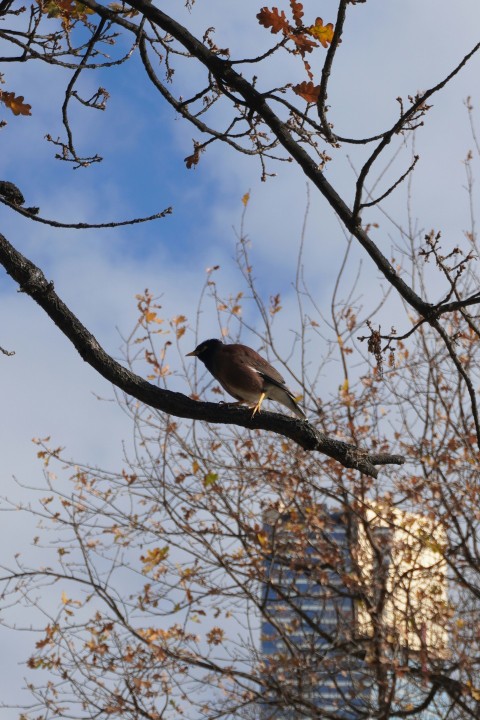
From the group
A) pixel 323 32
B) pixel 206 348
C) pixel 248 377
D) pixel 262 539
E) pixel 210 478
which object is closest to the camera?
pixel 323 32

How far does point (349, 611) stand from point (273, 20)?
7.09 meters

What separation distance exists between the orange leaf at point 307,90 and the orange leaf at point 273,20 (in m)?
0.22

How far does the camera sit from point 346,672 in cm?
776

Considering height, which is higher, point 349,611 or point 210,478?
point 210,478

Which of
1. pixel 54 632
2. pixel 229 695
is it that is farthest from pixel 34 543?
pixel 229 695

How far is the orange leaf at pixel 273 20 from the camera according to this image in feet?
9.48

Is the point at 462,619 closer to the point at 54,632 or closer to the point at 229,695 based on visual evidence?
the point at 229,695

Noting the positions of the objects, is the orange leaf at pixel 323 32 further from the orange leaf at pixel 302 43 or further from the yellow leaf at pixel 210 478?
the yellow leaf at pixel 210 478

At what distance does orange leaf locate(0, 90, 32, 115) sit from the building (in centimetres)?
505

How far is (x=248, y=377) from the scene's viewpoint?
488 cm

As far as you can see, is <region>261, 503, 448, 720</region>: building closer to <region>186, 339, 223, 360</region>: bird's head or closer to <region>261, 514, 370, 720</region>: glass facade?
<region>261, 514, 370, 720</region>: glass facade

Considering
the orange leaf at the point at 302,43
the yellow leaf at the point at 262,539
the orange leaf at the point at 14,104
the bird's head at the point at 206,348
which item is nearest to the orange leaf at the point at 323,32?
the orange leaf at the point at 302,43

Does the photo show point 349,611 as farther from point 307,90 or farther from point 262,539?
point 307,90

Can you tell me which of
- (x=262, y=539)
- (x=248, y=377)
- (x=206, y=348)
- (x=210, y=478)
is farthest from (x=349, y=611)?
(x=248, y=377)
